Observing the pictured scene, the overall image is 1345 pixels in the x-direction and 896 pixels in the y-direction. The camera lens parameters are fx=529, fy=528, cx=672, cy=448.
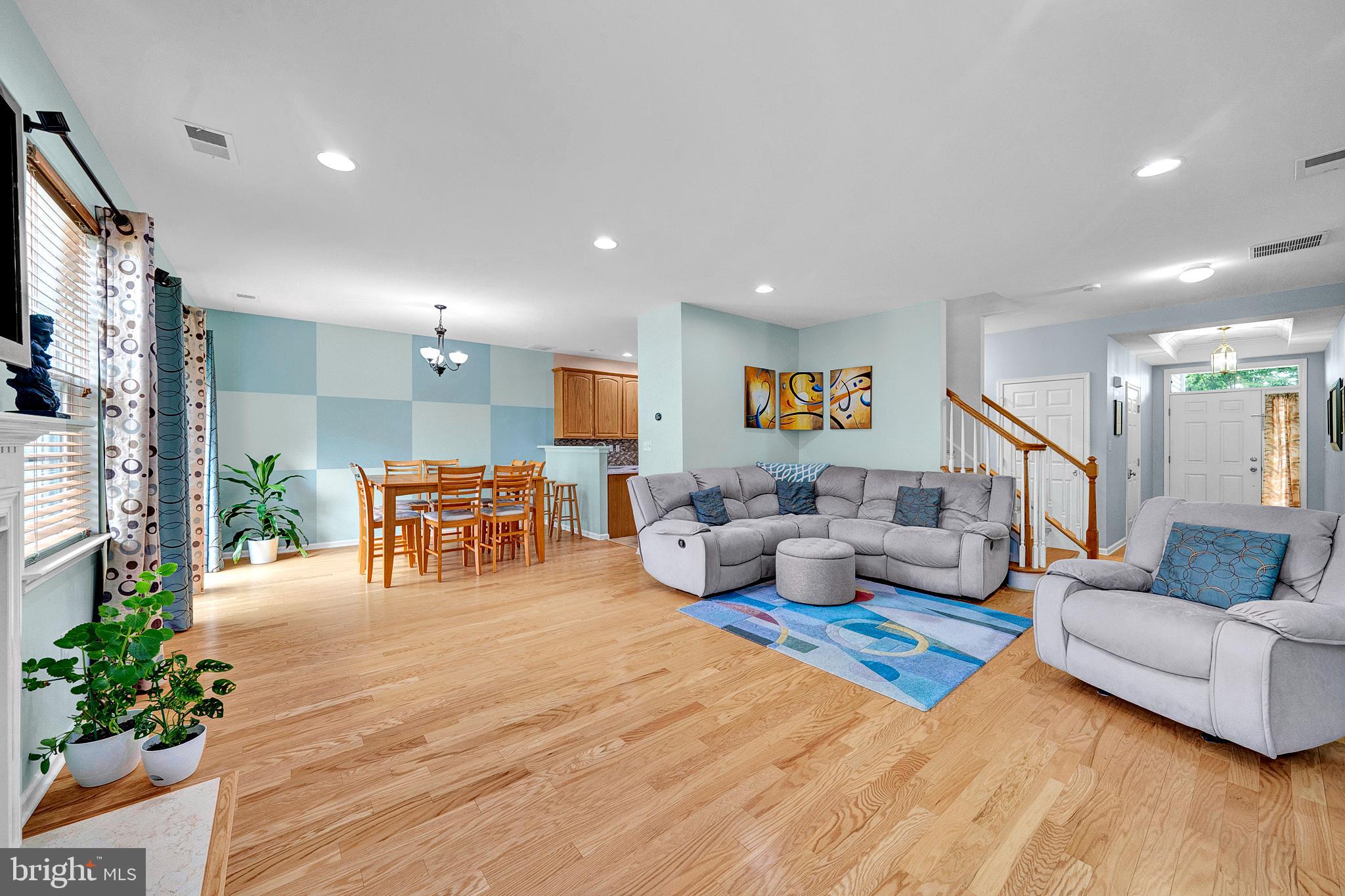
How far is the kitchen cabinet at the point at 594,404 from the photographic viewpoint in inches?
312

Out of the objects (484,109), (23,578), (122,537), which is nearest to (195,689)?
(23,578)

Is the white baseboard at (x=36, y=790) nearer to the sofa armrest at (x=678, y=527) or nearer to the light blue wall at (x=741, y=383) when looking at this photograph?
the sofa armrest at (x=678, y=527)

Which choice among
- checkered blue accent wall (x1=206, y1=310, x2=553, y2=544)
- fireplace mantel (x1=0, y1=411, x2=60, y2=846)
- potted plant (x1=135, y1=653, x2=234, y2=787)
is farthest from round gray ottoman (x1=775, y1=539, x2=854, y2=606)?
checkered blue accent wall (x1=206, y1=310, x2=553, y2=544)

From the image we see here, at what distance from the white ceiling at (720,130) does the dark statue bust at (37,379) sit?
3.37 feet

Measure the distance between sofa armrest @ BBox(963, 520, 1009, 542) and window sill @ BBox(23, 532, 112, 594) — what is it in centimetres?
491

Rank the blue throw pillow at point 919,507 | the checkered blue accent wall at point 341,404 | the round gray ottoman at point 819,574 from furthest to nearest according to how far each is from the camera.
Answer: the checkered blue accent wall at point 341,404 → the blue throw pillow at point 919,507 → the round gray ottoman at point 819,574

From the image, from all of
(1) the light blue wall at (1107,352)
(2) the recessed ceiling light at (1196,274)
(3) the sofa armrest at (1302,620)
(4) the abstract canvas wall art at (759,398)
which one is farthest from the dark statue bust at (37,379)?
(1) the light blue wall at (1107,352)

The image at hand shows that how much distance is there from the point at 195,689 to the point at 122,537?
3.71 ft

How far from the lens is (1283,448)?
7.09 meters

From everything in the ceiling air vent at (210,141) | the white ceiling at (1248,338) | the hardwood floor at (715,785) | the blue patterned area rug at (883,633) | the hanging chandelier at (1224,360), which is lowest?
the hardwood floor at (715,785)

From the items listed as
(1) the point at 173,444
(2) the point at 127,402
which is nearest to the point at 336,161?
(2) the point at 127,402

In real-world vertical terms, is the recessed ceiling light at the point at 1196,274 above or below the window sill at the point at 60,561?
above

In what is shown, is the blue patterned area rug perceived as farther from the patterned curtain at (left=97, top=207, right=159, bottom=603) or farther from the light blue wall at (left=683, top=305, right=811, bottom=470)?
the patterned curtain at (left=97, top=207, right=159, bottom=603)

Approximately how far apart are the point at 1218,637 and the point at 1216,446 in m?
7.08
